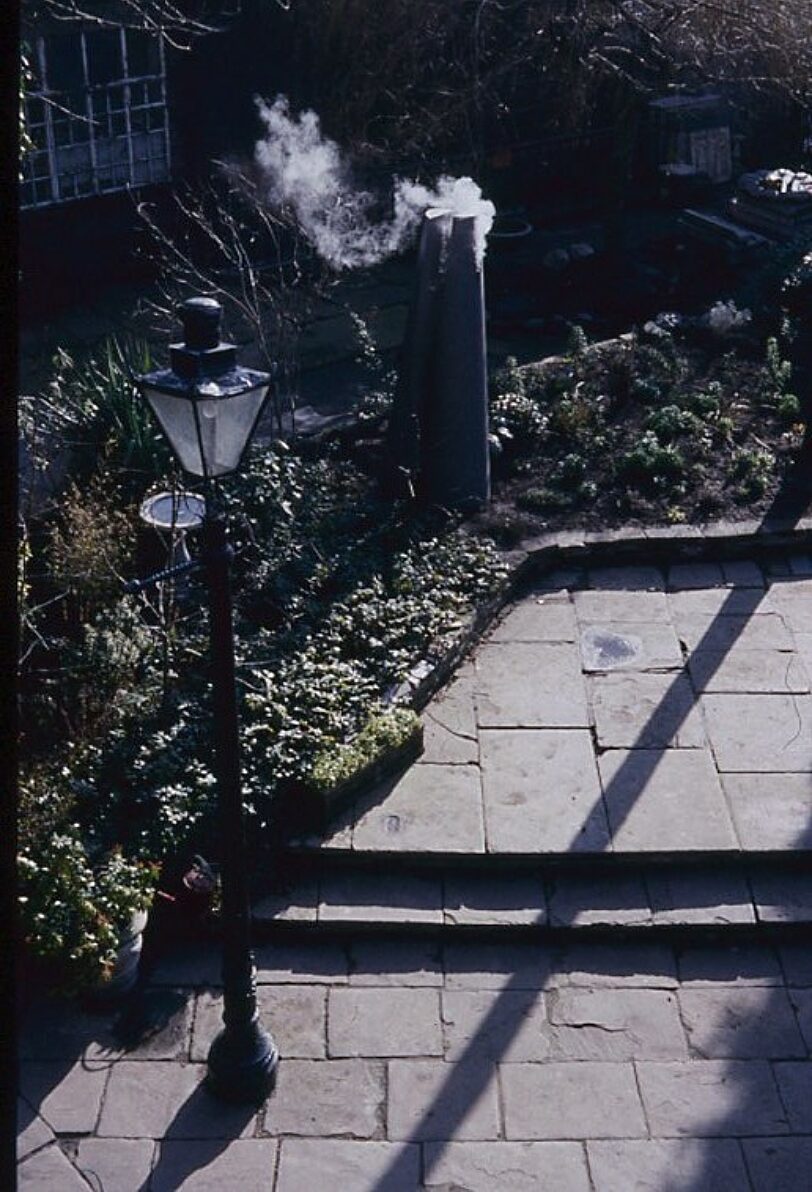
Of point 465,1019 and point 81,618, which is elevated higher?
point 81,618

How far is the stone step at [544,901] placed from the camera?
7.13 metres

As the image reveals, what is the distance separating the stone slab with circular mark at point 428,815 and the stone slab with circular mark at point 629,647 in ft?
3.99

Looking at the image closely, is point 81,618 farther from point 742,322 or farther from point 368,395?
point 742,322

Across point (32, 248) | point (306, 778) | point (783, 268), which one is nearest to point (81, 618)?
point (306, 778)

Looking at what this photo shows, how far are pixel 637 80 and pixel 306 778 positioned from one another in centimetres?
834

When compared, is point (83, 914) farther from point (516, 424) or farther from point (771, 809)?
point (516, 424)

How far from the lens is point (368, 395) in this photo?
36.5 feet

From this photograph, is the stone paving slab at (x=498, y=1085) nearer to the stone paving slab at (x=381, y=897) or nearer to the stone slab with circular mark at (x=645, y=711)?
the stone paving slab at (x=381, y=897)

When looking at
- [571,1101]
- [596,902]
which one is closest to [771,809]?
[596,902]

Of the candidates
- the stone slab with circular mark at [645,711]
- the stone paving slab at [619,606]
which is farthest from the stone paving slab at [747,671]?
the stone paving slab at [619,606]

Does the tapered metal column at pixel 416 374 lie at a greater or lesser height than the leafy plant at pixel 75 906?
greater

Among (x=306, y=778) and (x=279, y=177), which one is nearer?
(x=306, y=778)

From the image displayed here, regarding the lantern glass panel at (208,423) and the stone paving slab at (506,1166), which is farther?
the stone paving slab at (506,1166)

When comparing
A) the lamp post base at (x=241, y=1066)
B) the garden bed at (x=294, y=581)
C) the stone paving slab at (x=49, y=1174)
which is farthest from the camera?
the garden bed at (x=294, y=581)
